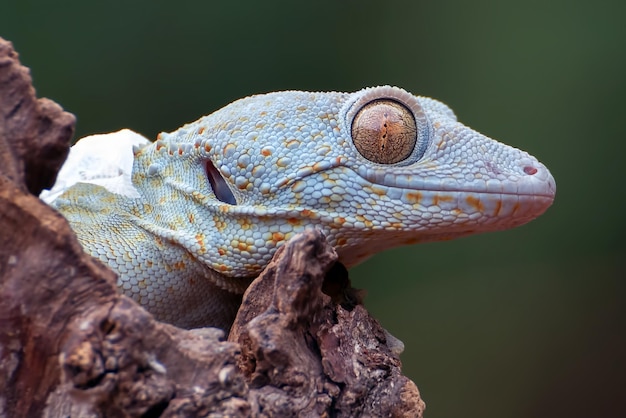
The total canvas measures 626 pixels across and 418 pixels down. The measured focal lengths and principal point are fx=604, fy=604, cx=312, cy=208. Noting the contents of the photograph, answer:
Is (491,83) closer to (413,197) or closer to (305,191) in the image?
(413,197)

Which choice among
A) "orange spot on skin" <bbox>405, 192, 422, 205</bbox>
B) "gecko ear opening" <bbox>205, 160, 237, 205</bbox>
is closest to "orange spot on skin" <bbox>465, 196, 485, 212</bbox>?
"orange spot on skin" <bbox>405, 192, 422, 205</bbox>

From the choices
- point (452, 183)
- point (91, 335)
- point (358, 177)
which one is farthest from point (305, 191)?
point (91, 335)

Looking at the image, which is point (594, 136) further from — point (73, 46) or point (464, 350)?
point (73, 46)

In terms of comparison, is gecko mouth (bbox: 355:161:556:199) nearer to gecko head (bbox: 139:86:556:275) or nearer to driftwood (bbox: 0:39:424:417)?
gecko head (bbox: 139:86:556:275)

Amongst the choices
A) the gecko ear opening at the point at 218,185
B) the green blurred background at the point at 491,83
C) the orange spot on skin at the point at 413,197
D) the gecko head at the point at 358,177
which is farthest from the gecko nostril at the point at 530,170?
the green blurred background at the point at 491,83

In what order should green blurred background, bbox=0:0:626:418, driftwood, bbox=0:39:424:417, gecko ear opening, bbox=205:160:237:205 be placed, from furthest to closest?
green blurred background, bbox=0:0:626:418
gecko ear opening, bbox=205:160:237:205
driftwood, bbox=0:39:424:417

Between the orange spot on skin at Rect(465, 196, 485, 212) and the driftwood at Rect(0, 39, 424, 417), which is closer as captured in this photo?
the driftwood at Rect(0, 39, 424, 417)
